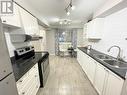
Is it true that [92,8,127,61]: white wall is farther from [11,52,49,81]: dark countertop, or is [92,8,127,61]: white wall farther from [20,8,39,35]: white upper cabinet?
[20,8,39,35]: white upper cabinet

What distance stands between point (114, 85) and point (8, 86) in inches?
65.3

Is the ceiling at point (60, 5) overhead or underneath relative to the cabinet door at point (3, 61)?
overhead

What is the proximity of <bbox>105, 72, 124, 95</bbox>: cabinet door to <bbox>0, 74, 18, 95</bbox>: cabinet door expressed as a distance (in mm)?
1551

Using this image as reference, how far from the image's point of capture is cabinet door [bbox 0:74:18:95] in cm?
82

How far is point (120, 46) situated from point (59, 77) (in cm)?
225

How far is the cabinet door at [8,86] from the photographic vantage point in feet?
2.70

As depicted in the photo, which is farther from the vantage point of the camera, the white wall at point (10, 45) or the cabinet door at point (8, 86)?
the white wall at point (10, 45)

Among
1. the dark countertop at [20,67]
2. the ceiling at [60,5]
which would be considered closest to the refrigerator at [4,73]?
the dark countertop at [20,67]

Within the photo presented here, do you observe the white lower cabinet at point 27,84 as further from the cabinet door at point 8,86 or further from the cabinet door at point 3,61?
the cabinet door at point 3,61

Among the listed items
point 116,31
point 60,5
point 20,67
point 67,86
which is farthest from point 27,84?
point 116,31

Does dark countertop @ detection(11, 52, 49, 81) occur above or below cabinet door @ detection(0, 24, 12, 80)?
below

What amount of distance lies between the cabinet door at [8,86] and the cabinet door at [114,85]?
1551mm

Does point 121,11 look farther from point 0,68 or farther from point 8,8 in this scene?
point 0,68

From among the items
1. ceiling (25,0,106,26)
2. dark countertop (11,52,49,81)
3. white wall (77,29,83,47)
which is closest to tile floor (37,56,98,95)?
dark countertop (11,52,49,81)
